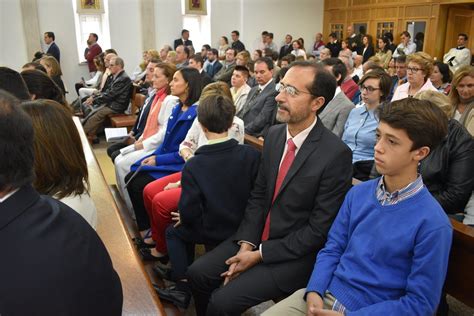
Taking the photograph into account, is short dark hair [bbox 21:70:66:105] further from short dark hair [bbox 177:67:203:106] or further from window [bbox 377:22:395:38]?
window [bbox 377:22:395:38]

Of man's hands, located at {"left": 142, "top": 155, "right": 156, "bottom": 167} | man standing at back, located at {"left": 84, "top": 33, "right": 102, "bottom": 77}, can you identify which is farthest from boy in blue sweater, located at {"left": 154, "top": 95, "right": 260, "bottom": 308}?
man standing at back, located at {"left": 84, "top": 33, "right": 102, "bottom": 77}

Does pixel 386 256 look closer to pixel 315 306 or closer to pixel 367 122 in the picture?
pixel 315 306

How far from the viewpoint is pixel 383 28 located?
448 inches

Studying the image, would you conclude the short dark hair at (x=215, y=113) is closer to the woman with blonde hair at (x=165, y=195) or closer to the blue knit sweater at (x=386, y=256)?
the woman with blonde hair at (x=165, y=195)

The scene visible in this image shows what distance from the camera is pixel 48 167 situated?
153cm

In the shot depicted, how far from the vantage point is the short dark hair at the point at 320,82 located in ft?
6.52

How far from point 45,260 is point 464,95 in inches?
130

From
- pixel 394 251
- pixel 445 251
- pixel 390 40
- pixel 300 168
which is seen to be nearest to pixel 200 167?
pixel 300 168

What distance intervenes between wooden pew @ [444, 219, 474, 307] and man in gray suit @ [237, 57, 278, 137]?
229 centimetres

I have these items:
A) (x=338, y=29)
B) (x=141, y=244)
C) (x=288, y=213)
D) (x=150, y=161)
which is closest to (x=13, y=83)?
(x=150, y=161)

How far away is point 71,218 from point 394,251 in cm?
110

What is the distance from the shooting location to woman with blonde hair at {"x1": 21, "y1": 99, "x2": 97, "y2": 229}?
1.52m

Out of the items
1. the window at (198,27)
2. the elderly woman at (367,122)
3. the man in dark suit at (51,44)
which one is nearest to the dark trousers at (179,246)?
the elderly woman at (367,122)

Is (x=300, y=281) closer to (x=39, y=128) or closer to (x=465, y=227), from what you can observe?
(x=465, y=227)
